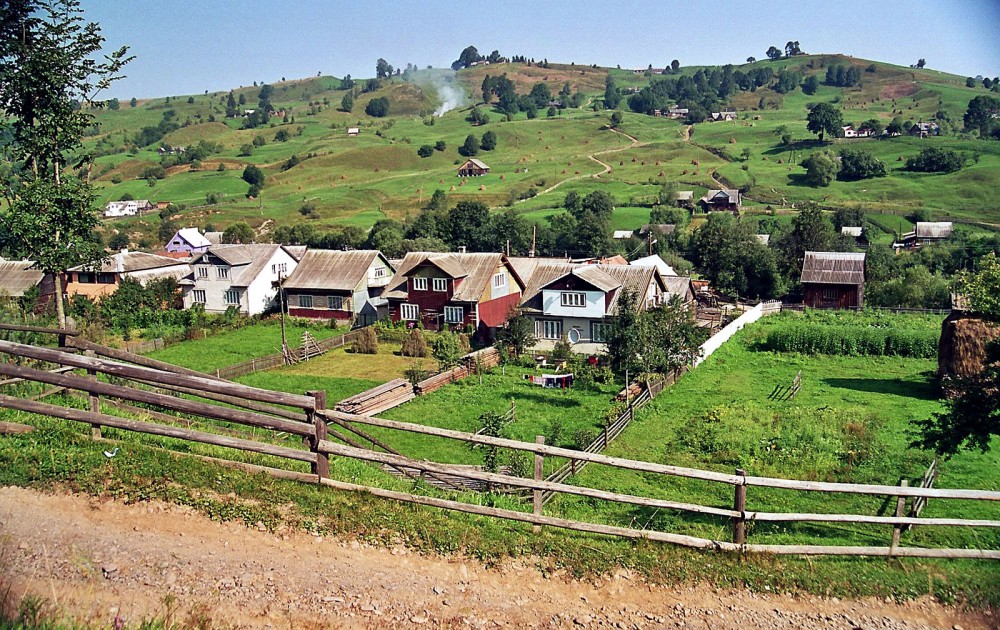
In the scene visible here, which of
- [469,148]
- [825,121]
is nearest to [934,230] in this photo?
[825,121]

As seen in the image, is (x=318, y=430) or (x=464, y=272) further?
(x=464, y=272)

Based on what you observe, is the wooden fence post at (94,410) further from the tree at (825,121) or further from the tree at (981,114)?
the tree at (981,114)

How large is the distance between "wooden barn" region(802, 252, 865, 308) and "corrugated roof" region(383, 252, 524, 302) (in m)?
20.8

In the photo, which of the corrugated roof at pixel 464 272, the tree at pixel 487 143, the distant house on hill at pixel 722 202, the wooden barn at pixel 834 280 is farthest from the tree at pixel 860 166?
the corrugated roof at pixel 464 272

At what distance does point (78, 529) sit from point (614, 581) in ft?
16.5

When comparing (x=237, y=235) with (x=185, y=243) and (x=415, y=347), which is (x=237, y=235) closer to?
(x=185, y=243)

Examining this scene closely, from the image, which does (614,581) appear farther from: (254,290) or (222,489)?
(254,290)

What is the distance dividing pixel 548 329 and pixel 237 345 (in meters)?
16.0

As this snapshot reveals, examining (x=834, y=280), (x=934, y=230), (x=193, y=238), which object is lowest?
(x=834, y=280)

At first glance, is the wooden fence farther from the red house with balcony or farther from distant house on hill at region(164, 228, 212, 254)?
distant house on hill at region(164, 228, 212, 254)

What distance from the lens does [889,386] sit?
94.2ft

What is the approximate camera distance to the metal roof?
4419cm

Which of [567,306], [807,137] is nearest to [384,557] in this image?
[567,306]

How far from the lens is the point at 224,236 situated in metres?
72.6
